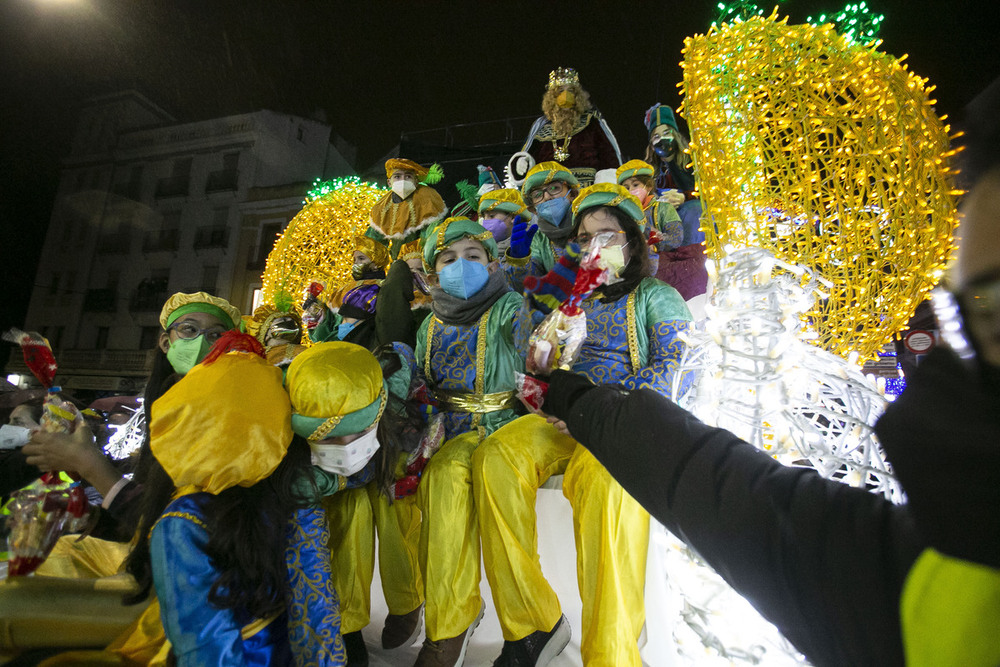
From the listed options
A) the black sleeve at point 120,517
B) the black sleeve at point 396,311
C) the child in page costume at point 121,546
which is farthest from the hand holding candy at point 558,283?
the black sleeve at point 396,311

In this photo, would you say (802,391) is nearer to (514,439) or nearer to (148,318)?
(514,439)

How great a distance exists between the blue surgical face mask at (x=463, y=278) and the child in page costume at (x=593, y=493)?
0.48 metres

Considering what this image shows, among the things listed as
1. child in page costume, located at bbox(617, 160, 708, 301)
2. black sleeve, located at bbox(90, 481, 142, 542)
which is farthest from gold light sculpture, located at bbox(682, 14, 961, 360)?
black sleeve, located at bbox(90, 481, 142, 542)

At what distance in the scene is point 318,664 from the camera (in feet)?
5.13

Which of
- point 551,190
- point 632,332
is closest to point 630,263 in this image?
point 632,332

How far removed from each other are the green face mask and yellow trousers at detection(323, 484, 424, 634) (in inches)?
34.6

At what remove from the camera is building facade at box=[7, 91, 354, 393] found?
18.5 meters

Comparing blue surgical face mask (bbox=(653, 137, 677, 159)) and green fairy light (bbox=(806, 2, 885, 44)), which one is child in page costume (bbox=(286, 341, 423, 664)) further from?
blue surgical face mask (bbox=(653, 137, 677, 159))

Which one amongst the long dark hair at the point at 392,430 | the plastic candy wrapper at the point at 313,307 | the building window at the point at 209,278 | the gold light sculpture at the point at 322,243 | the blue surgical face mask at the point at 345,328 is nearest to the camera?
the long dark hair at the point at 392,430

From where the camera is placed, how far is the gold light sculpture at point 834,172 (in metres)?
1.90

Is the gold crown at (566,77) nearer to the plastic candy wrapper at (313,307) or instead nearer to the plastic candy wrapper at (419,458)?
the plastic candy wrapper at (313,307)

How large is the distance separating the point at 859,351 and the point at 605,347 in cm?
91

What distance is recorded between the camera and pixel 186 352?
2.42 metres

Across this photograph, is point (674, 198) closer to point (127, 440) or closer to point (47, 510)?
point (47, 510)
